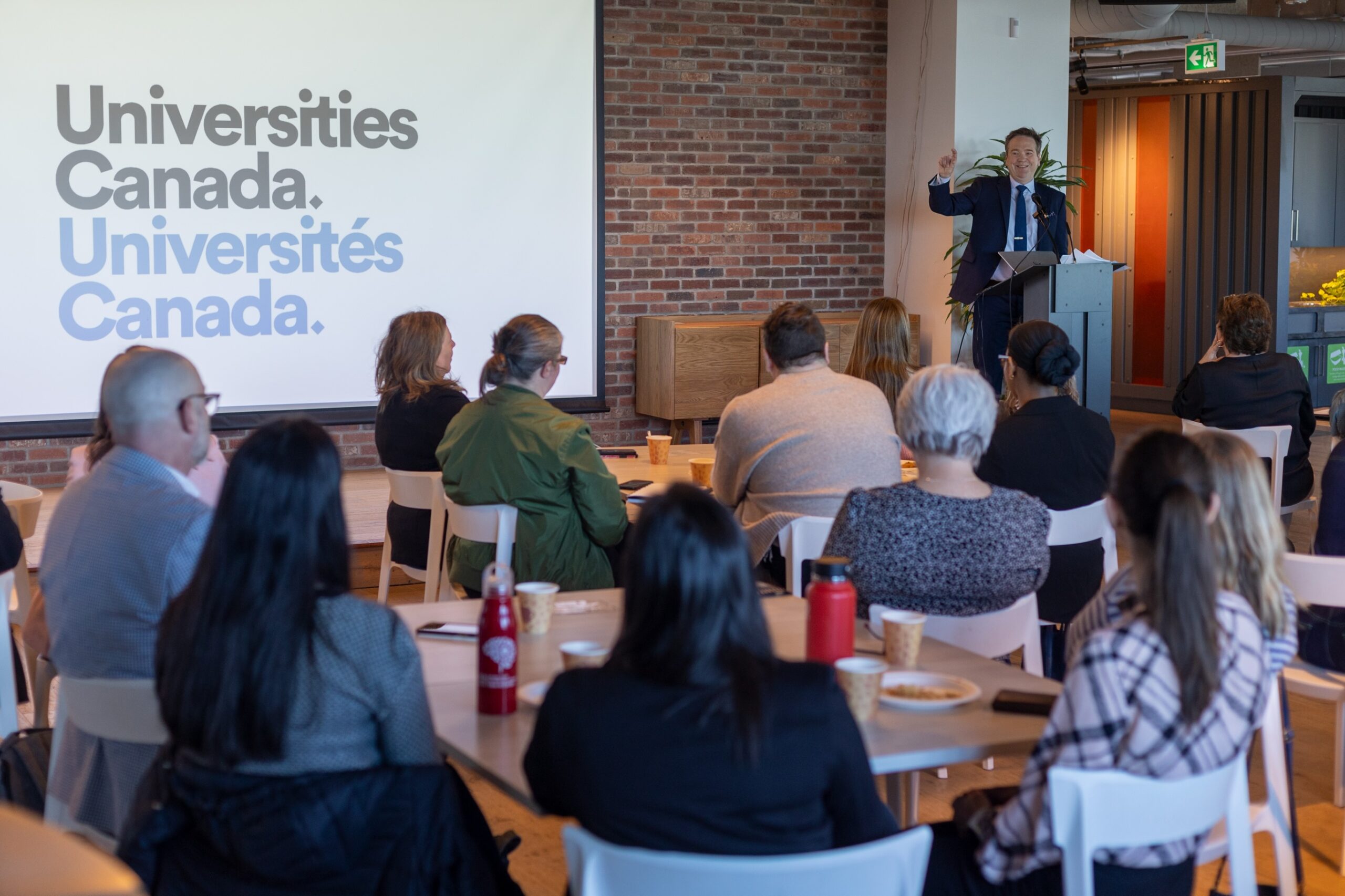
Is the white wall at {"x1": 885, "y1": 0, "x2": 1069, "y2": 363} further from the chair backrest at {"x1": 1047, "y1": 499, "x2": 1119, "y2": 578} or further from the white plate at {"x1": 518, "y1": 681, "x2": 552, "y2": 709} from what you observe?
the white plate at {"x1": 518, "y1": 681, "x2": 552, "y2": 709}

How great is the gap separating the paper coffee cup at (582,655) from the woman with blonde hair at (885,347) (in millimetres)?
2645

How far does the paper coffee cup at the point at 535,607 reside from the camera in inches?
101

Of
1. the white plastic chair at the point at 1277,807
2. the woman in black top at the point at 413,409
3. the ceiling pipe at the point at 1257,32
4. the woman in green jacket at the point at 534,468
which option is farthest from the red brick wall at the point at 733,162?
the white plastic chair at the point at 1277,807

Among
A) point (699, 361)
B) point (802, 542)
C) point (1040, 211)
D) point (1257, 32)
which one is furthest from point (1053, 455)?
point (1257, 32)

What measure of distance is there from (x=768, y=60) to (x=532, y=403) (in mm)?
4697

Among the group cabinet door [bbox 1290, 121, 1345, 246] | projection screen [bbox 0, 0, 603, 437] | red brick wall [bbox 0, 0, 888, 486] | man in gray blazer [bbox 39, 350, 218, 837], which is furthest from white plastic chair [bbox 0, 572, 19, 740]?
cabinet door [bbox 1290, 121, 1345, 246]

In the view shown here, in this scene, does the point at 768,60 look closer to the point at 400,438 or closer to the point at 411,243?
the point at 411,243

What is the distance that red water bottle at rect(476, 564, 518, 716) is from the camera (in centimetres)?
211

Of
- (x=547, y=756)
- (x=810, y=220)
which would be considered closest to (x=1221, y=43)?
(x=810, y=220)

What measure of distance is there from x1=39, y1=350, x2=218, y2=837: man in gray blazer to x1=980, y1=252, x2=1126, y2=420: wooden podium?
13.9 ft

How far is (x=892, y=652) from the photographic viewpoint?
→ 236 cm

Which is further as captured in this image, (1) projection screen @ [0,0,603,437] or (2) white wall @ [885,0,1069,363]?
(2) white wall @ [885,0,1069,363]

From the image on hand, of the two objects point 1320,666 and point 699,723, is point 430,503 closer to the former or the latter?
point 1320,666

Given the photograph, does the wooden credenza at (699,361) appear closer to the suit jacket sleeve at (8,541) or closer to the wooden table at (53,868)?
the suit jacket sleeve at (8,541)
